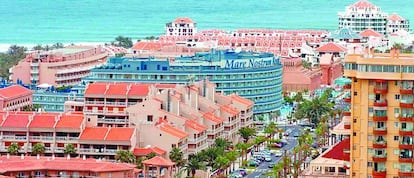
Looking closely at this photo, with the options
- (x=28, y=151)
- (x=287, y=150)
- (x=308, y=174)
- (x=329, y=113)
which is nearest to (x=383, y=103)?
(x=308, y=174)

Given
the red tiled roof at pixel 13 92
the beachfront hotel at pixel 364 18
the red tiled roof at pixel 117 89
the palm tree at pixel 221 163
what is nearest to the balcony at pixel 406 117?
the palm tree at pixel 221 163

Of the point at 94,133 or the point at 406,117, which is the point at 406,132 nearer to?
the point at 406,117

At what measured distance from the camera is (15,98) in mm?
67000

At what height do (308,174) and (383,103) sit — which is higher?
(383,103)

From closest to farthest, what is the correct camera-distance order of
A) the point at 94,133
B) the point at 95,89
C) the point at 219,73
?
the point at 94,133
the point at 95,89
the point at 219,73

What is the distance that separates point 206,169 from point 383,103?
1928 centimetres

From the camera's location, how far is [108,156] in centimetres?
5334

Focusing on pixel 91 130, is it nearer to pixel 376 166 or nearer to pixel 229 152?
pixel 229 152

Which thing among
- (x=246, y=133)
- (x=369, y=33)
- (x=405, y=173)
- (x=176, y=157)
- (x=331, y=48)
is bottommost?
(x=246, y=133)

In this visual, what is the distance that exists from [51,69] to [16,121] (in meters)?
30.7

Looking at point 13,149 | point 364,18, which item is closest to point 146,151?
point 13,149

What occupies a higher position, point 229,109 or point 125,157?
point 229,109

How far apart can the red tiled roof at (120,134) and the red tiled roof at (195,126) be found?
14.8 ft

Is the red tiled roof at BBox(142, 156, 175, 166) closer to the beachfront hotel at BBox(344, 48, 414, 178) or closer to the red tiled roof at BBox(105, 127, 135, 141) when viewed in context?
the red tiled roof at BBox(105, 127, 135, 141)
